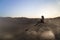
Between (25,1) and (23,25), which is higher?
(25,1)

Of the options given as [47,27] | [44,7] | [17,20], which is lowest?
[47,27]

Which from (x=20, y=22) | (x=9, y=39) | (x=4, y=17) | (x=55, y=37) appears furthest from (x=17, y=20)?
(x=55, y=37)

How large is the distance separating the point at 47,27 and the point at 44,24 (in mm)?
57

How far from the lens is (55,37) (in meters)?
1.61

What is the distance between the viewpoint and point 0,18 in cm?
164

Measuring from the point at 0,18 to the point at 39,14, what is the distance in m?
0.53

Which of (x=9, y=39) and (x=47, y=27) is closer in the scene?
(x=9, y=39)

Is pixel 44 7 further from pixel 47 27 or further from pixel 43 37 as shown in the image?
pixel 43 37

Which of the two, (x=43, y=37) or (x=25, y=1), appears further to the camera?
(x=25, y=1)

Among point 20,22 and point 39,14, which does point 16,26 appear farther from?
point 39,14

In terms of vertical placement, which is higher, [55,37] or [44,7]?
[44,7]

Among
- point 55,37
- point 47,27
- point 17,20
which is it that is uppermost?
point 17,20

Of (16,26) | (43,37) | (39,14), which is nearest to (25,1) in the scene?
(39,14)

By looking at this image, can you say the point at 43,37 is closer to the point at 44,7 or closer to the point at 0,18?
the point at 44,7
